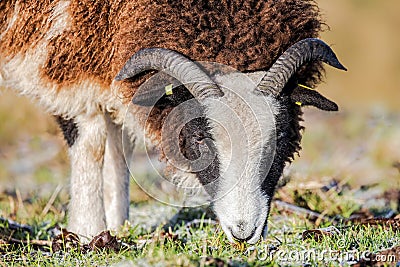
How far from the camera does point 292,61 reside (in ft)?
20.4

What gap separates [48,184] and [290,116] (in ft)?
18.5

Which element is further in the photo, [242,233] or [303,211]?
[303,211]

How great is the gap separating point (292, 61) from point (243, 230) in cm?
158

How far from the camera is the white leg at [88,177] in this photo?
24.7 ft

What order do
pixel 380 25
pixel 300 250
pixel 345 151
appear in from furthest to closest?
pixel 380 25
pixel 345 151
pixel 300 250

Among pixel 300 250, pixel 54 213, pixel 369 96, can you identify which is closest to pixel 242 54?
pixel 300 250

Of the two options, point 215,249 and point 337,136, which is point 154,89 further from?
point 337,136

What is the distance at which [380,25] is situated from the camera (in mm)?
26625

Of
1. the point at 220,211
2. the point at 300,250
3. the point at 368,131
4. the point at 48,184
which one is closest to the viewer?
the point at 300,250

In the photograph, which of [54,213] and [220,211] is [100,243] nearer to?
[220,211]

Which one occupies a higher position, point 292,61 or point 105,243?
point 292,61

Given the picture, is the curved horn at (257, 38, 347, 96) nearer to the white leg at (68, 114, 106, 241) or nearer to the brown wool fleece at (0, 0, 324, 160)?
the brown wool fleece at (0, 0, 324, 160)

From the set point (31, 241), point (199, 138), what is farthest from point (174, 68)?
point (31, 241)

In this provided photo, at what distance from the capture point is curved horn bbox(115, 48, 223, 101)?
6141 mm
